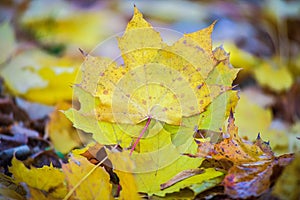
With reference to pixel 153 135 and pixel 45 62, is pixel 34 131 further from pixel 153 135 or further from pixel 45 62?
pixel 45 62

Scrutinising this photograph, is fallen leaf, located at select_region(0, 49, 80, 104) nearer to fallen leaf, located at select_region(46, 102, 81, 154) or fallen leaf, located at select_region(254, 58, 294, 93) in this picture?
fallen leaf, located at select_region(46, 102, 81, 154)

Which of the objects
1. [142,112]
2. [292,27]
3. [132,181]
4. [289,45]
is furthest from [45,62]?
[292,27]

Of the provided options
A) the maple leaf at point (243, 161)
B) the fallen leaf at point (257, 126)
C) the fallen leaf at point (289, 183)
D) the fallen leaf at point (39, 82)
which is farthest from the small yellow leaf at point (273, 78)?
the fallen leaf at point (289, 183)

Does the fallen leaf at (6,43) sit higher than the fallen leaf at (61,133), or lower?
higher

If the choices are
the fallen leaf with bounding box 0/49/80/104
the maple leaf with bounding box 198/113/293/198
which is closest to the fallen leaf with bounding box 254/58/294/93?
the fallen leaf with bounding box 0/49/80/104

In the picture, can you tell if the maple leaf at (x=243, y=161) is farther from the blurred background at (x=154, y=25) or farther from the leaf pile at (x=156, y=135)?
the blurred background at (x=154, y=25)

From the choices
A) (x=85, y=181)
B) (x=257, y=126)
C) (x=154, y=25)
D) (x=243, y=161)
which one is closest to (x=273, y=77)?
(x=257, y=126)

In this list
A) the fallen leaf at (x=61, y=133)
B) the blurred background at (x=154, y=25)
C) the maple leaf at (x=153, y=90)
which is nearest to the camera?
the maple leaf at (x=153, y=90)

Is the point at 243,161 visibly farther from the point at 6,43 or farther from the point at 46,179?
the point at 6,43
